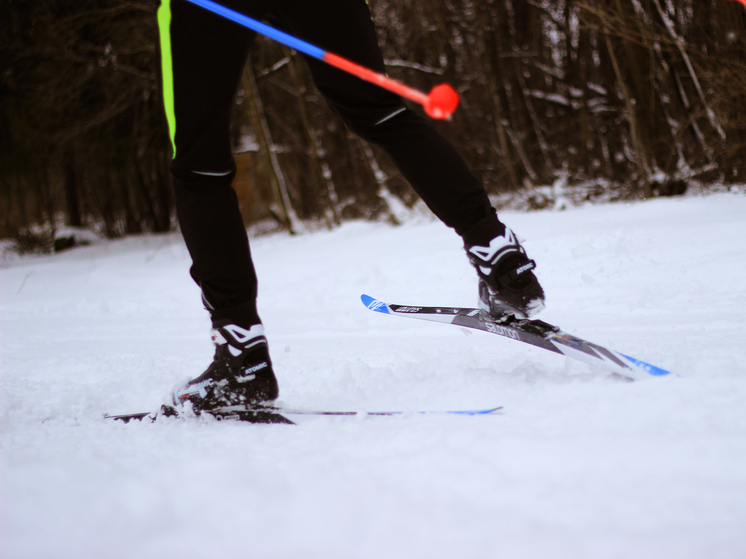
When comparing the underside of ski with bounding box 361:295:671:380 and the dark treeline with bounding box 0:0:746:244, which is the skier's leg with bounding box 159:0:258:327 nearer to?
the underside of ski with bounding box 361:295:671:380

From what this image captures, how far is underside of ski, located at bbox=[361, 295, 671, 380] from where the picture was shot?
1192 millimetres

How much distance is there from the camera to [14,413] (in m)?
1.61

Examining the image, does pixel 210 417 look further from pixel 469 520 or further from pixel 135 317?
pixel 135 317

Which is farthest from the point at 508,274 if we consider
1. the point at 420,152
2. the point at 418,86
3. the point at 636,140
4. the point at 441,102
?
the point at 418,86

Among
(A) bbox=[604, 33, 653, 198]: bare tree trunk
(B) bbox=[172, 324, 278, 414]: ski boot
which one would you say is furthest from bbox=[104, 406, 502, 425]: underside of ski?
(A) bbox=[604, 33, 653, 198]: bare tree trunk

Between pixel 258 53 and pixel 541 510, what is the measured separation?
9.87 m

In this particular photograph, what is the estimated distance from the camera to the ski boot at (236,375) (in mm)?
1328

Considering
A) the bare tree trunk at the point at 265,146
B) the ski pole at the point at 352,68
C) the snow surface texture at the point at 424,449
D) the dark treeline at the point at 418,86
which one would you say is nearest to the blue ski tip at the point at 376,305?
the snow surface texture at the point at 424,449

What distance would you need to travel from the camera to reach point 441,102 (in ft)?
3.40

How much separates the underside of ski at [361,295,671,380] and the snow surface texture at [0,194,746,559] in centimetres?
5

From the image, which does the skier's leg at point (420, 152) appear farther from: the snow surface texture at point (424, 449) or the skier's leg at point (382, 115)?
the snow surface texture at point (424, 449)

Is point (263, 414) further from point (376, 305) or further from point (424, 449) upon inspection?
point (376, 305)

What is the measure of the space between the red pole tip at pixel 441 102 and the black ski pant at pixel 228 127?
0.30 meters

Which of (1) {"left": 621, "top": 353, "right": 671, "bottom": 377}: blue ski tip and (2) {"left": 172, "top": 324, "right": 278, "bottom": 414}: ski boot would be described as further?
(2) {"left": 172, "top": 324, "right": 278, "bottom": 414}: ski boot
